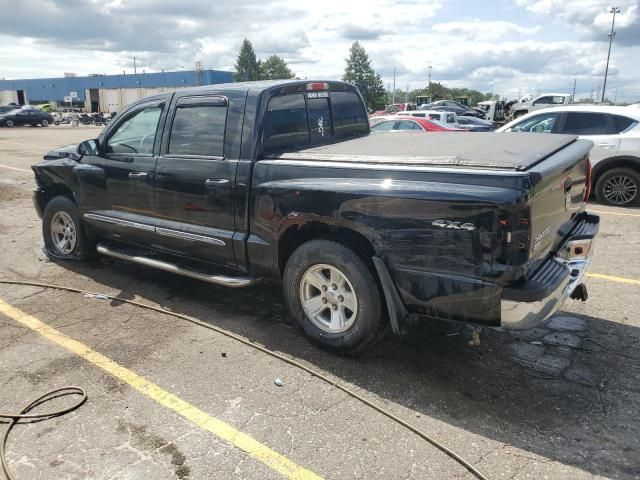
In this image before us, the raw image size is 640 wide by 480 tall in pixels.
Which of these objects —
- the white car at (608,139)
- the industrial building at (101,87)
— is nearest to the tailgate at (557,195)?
the white car at (608,139)

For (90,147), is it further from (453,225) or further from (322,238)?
(453,225)

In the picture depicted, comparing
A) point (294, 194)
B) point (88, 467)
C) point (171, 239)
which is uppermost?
point (294, 194)

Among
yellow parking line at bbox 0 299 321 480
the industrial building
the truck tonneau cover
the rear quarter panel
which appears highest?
the industrial building

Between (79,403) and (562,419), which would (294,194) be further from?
(562,419)

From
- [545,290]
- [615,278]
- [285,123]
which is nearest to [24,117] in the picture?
[285,123]

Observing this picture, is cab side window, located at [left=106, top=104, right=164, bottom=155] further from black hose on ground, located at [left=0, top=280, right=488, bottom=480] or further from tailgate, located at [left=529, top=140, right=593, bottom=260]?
tailgate, located at [left=529, top=140, right=593, bottom=260]

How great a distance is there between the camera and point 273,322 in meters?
4.60

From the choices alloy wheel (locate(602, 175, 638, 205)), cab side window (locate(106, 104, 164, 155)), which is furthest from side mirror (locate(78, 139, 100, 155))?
alloy wheel (locate(602, 175, 638, 205))

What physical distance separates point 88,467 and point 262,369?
4.28 feet

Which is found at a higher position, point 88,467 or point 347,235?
point 347,235

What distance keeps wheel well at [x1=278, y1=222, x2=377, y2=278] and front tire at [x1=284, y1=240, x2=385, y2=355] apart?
9 cm

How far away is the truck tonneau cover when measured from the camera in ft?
10.7

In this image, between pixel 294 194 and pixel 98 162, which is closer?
pixel 294 194

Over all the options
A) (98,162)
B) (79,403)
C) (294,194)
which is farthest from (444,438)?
(98,162)
